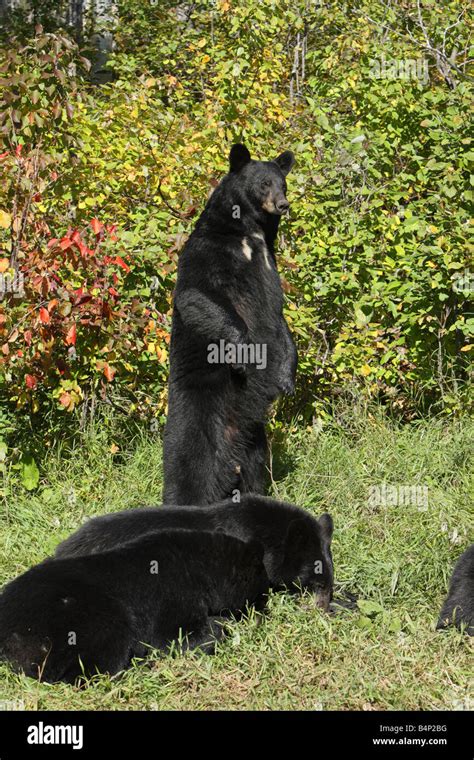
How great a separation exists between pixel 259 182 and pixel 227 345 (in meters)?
1.06

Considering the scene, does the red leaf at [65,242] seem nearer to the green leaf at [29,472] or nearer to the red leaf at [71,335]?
the red leaf at [71,335]

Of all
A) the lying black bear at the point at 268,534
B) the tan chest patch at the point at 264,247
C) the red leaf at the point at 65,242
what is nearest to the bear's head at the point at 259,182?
the tan chest patch at the point at 264,247

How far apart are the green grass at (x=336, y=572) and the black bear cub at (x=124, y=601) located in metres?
0.10

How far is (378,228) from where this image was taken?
7445mm

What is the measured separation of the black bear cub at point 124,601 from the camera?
426 centimetres

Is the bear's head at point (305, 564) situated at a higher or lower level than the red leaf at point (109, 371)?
lower

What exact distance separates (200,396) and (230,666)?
6.23ft

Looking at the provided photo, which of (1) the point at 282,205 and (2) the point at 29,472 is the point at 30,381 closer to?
(2) the point at 29,472

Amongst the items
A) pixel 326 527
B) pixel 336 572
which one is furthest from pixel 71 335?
pixel 336 572

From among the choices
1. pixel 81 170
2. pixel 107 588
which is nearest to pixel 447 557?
pixel 107 588

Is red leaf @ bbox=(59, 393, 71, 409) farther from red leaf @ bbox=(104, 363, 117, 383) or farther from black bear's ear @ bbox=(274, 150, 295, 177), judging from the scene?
black bear's ear @ bbox=(274, 150, 295, 177)

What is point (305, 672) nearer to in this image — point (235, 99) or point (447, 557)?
point (447, 557)

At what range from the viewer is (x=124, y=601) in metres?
4.51

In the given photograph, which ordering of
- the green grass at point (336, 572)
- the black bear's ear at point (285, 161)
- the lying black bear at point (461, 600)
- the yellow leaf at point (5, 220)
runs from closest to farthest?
the green grass at point (336, 572), the lying black bear at point (461, 600), the yellow leaf at point (5, 220), the black bear's ear at point (285, 161)
